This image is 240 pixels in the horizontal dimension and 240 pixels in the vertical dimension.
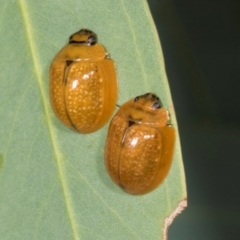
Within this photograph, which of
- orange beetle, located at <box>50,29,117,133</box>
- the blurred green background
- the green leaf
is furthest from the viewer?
the blurred green background

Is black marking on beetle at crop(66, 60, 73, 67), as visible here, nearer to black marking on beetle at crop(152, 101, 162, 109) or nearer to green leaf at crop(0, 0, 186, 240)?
green leaf at crop(0, 0, 186, 240)

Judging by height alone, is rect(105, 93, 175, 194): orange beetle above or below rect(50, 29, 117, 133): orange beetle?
below

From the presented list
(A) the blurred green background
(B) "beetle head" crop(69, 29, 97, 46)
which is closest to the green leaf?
(B) "beetle head" crop(69, 29, 97, 46)

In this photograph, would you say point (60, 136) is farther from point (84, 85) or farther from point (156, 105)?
point (156, 105)

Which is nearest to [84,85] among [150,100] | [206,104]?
[150,100]

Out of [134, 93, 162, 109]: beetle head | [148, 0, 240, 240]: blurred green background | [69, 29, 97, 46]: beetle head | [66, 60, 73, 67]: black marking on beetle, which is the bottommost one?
[148, 0, 240, 240]: blurred green background

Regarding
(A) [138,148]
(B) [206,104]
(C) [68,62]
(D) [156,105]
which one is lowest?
(B) [206,104]
